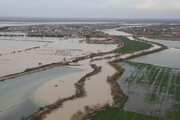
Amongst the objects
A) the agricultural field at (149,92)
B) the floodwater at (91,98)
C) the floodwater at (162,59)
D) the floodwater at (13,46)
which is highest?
the floodwater at (13,46)

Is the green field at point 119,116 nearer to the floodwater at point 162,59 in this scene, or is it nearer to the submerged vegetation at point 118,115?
the submerged vegetation at point 118,115

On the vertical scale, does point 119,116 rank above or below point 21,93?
above

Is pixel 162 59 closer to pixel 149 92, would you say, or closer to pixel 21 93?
pixel 149 92

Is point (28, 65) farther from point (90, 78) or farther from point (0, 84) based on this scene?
point (90, 78)

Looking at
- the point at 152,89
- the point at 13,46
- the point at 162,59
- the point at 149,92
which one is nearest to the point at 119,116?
the point at 149,92

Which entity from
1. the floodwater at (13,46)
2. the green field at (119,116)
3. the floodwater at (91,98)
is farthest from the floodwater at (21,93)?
the floodwater at (13,46)
